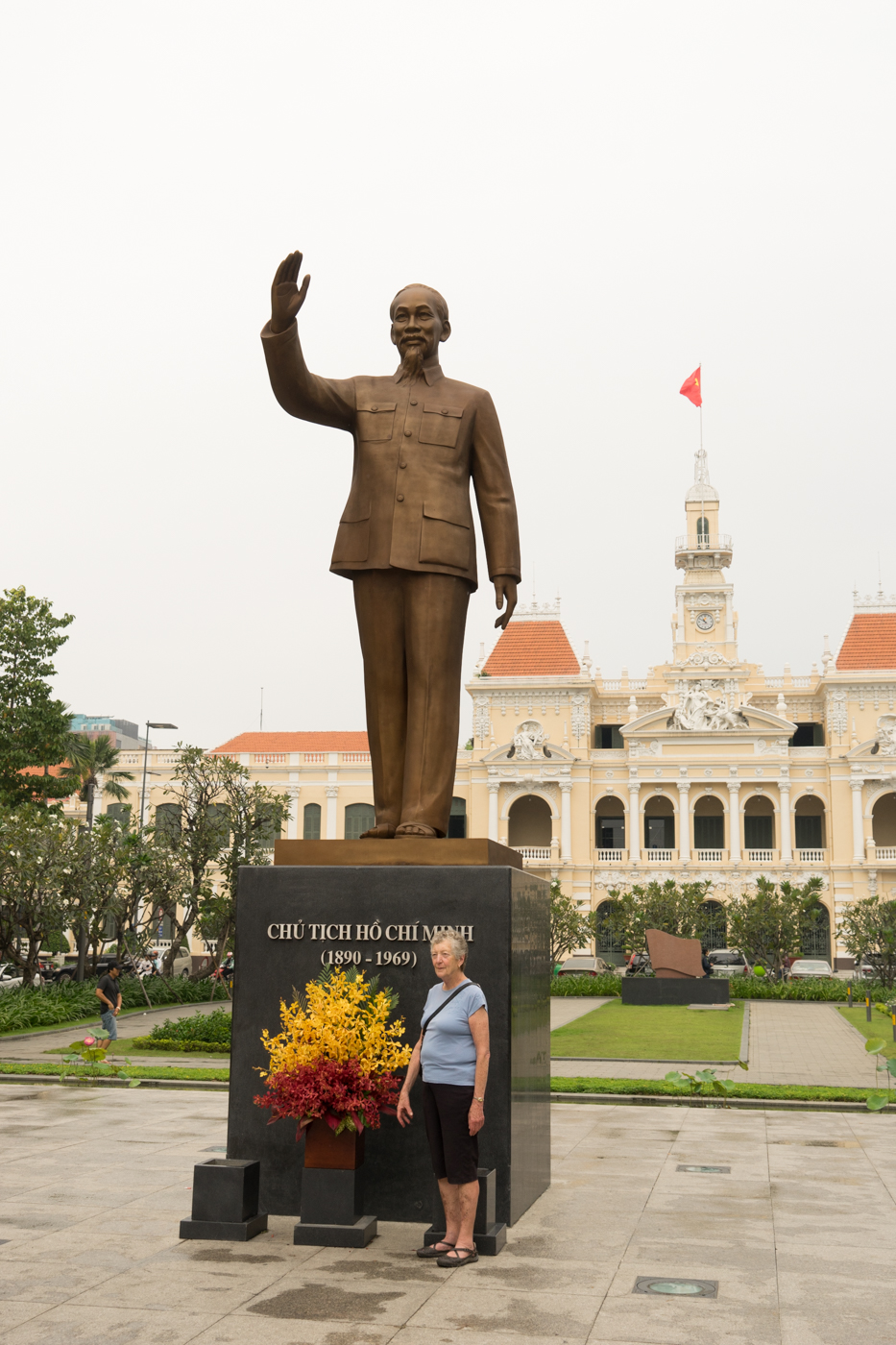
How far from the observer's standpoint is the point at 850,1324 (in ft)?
14.4

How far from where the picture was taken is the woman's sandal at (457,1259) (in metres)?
5.12

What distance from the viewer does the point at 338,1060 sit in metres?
5.46

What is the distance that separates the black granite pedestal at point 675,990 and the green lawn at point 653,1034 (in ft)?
1.39

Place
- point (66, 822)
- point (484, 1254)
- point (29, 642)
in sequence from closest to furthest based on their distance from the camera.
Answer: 1. point (484, 1254)
2. point (66, 822)
3. point (29, 642)

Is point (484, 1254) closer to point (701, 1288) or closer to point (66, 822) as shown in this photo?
point (701, 1288)

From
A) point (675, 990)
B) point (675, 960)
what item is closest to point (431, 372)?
point (675, 990)

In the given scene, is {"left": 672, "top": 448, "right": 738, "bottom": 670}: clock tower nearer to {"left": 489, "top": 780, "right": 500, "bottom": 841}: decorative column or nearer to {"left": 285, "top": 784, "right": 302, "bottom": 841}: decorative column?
{"left": 489, "top": 780, "right": 500, "bottom": 841}: decorative column

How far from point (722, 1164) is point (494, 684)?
42423 mm

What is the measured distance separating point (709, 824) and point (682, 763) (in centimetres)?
364

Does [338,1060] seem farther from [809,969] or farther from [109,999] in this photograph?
[809,969]

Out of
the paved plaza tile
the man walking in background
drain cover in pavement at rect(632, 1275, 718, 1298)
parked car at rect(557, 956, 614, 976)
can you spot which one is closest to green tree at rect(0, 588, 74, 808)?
the man walking in background

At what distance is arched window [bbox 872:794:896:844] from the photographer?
49.3 meters

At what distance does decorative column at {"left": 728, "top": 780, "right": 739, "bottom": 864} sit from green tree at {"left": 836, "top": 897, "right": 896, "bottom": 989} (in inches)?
545

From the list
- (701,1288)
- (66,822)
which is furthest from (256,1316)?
(66,822)
